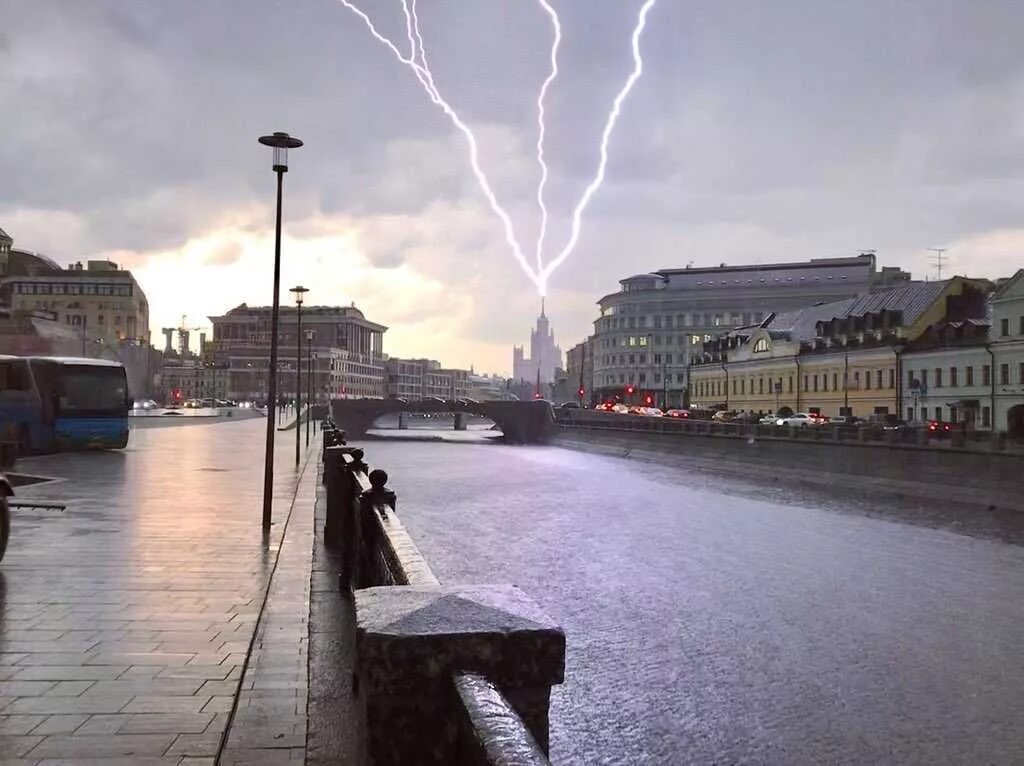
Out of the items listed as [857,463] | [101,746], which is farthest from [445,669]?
[857,463]

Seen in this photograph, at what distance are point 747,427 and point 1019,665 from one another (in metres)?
39.7

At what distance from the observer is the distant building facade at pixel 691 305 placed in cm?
12488

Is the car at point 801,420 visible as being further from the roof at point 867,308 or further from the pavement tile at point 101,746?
the pavement tile at point 101,746

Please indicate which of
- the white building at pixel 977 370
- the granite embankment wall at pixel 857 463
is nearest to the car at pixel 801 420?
the white building at pixel 977 370

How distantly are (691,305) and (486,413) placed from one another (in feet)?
145

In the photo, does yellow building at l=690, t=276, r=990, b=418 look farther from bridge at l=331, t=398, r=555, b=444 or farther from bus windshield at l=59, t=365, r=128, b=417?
bus windshield at l=59, t=365, r=128, b=417

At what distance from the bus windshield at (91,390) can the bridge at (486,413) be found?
63651mm

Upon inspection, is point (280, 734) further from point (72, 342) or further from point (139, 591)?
point (72, 342)

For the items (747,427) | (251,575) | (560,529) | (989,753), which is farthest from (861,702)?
(747,427)

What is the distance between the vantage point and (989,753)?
1037 centimetres

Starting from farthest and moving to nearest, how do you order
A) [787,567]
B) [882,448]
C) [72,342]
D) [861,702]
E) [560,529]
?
[72,342] → [882,448] → [560,529] → [787,567] → [861,702]

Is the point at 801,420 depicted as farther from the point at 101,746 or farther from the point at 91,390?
the point at 101,746

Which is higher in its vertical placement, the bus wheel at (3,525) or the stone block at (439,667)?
the stone block at (439,667)

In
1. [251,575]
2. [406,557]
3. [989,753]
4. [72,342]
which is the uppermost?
[72,342]
